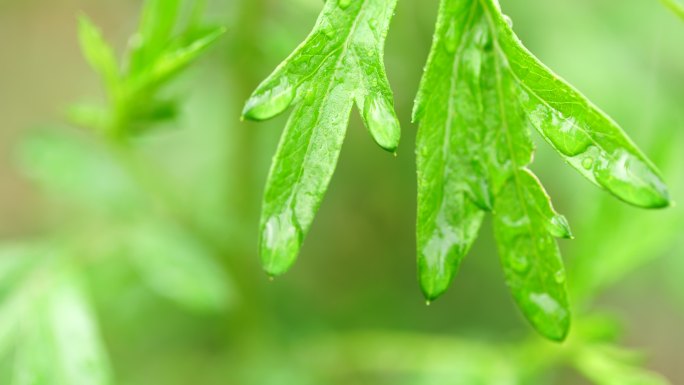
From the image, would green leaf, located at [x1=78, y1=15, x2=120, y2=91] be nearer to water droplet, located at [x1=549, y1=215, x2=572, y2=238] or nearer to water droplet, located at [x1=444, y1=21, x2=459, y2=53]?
water droplet, located at [x1=444, y1=21, x2=459, y2=53]

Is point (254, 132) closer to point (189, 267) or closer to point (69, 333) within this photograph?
point (189, 267)

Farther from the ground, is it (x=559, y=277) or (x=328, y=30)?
(x=328, y=30)

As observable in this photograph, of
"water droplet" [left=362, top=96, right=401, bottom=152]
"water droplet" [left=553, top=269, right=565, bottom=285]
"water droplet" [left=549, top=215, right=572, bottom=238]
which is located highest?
"water droplet" [left=362, top=96, right=401, bottom=152]

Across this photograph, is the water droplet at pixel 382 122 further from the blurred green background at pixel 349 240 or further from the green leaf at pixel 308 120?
the blurred green background at pixel 349 240

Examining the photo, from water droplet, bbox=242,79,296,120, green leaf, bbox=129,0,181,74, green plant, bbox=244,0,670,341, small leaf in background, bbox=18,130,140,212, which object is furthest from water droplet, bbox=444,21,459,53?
small leaf in background, bbox=18,130,140,212

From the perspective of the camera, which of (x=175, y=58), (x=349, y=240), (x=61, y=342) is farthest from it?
(x=349, y=240)

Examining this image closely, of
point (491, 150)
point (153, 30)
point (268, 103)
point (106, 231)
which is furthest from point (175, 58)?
point (106, 231)

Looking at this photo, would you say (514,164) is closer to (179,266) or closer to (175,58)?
(175,58)
